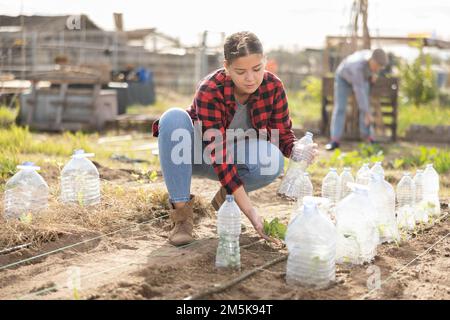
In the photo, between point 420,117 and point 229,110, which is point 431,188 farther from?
point 420,117

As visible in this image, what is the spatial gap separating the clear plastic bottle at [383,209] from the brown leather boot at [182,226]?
1065mm

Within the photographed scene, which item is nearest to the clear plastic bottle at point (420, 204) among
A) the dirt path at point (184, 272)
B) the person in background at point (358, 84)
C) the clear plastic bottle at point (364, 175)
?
the dirt path at point (184, 272)

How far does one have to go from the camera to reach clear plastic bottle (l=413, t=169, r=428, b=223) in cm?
391

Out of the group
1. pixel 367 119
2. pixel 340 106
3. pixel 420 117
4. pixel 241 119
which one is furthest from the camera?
pixel 420 117

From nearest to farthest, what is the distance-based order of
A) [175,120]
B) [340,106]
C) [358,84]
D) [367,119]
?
1. [175,120]
2. [358,84]
3. [367,119]
4. [340,106]

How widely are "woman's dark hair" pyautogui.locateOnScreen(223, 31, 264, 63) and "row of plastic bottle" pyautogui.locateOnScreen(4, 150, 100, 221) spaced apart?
4.68ft

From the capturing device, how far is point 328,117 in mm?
9984

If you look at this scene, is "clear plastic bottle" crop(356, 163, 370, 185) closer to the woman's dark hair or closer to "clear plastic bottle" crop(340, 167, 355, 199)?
"clear plastic bottle" crop(340, 167, 355, 199)

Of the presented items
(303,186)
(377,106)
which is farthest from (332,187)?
(377,106)

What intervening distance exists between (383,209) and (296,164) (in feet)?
2.10

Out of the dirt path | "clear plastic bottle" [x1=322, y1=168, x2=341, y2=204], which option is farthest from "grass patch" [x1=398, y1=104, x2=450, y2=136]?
the dirt path

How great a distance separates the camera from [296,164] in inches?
149

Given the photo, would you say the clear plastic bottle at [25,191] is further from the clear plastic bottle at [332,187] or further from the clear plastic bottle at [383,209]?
the clear plastic bottle at [383,209]
